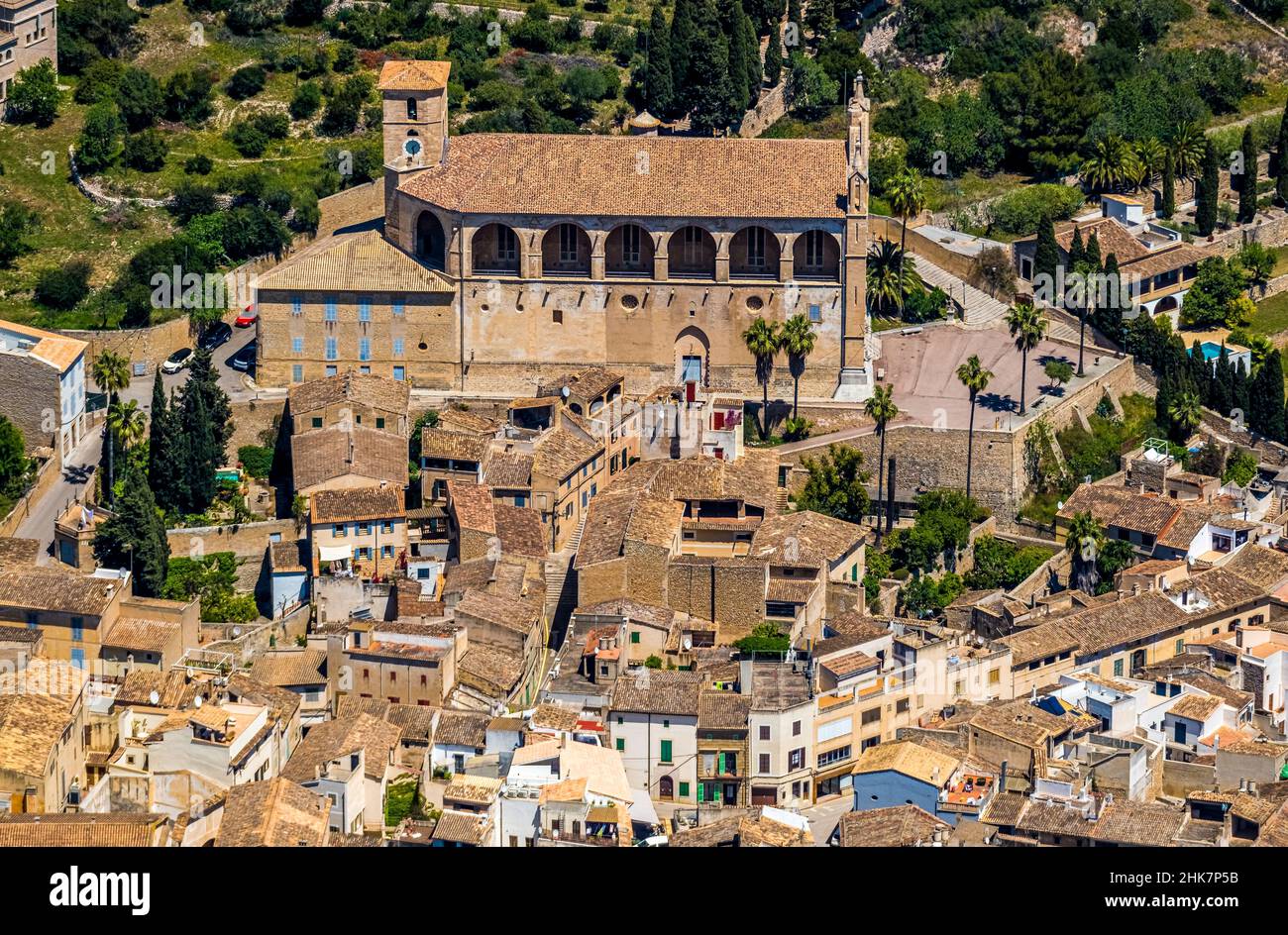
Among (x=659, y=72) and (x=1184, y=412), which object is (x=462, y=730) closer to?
(x=1184, y=412)

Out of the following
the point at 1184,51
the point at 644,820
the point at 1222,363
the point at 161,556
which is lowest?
the point at 644,820

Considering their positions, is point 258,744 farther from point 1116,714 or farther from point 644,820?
point 1116,714

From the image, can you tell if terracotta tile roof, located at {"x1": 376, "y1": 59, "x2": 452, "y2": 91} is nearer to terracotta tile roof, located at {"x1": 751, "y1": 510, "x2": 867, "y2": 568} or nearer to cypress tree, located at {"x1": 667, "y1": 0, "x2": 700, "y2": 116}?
cypress tree, located at {"x1": 667, "y1": 0, "x2": 700, "y2": 116}

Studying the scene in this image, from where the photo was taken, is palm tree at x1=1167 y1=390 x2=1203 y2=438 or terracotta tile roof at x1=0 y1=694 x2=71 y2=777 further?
palm tree at x1=1167 y1=390 x2=1203 y2=438

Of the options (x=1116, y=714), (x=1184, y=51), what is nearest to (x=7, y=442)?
(x=1116, y=714)

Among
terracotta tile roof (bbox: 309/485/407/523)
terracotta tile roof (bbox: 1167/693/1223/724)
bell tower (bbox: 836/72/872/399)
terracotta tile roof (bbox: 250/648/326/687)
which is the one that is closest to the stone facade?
terracotta tile roof (bbox: 309/485/407/523)

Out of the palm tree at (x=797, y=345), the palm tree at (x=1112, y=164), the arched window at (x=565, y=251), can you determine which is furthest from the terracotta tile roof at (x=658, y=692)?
the palm tree at (x=1112, y=164)
